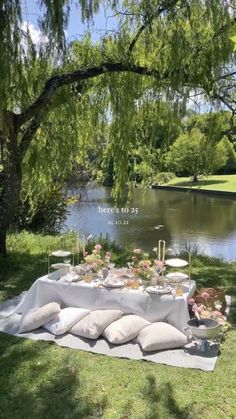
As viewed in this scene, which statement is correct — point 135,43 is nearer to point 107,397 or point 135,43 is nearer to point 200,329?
point 200,329

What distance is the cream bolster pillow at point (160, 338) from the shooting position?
10.8ft

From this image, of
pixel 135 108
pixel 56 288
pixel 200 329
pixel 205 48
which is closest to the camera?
pixel 200 329

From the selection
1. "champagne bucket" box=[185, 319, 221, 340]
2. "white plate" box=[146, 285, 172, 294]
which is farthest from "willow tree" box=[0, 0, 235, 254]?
"champagne bucket" box=[185, 319, 221, 340]

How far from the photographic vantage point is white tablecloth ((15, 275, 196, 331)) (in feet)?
12.0

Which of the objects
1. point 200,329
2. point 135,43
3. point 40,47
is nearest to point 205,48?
point 135,43

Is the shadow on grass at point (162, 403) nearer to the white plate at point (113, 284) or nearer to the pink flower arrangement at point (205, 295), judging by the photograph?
the pink flower arrangement at point (205, 295)

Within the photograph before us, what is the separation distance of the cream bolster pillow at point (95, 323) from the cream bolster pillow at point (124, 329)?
5 centimetres

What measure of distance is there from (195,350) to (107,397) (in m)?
0.93

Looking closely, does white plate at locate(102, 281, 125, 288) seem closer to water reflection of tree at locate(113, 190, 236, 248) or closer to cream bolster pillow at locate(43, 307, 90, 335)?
cream bolster pillow at locate(43, 307, 90, 335)

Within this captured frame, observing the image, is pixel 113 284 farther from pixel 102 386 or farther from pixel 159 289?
pixel 102 386

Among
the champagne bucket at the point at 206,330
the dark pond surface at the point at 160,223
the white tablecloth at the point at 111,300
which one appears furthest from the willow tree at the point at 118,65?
the dark pond surface at the point at 160,223

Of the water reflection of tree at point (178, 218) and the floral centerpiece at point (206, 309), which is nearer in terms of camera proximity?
the floral centerpiece at point (206, 309)

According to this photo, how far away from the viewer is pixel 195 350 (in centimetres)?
333

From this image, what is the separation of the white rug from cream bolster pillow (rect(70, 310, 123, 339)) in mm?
48
